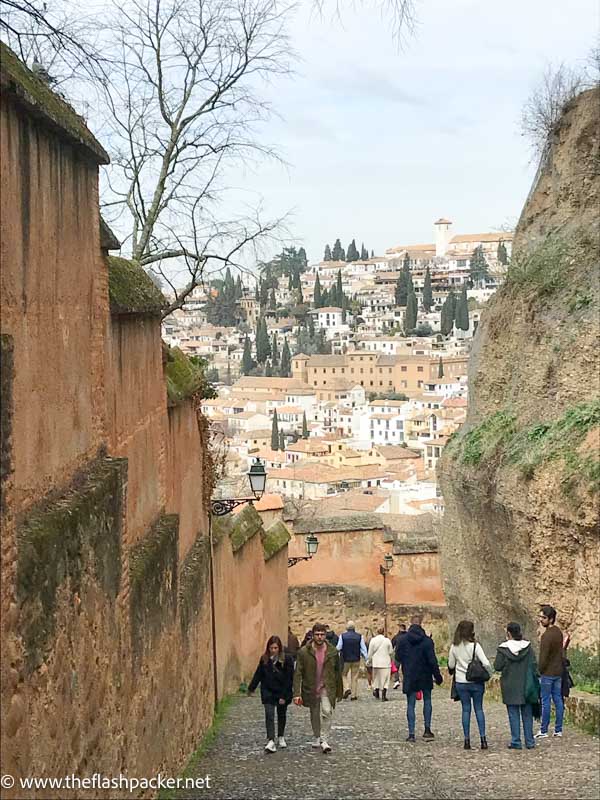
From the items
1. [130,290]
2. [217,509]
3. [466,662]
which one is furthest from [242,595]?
[130,290]

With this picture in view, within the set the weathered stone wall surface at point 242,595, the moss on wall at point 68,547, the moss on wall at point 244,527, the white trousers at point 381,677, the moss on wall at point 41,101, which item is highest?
the moss on wall at point 41,101

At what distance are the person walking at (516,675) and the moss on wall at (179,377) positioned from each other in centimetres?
366

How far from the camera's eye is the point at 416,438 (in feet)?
434

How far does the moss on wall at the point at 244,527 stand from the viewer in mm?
15188

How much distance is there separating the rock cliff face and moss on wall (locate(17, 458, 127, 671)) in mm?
6605

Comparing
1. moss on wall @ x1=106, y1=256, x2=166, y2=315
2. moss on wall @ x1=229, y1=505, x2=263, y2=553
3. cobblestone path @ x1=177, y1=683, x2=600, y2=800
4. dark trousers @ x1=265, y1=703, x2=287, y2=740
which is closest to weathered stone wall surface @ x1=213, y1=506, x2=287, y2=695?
moss on wall @ x1=229, y1=505, x2=263, y2=553

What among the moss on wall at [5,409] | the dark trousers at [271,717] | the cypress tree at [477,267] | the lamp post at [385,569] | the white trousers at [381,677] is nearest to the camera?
the moss on wall at [5,409]

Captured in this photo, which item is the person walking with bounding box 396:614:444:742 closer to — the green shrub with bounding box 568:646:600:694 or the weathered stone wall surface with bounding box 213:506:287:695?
the green shrub with bounding box 568:646:600:694

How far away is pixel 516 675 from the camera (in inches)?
376

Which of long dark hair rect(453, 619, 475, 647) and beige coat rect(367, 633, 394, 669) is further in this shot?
beige coat rect(367, 633, 394, 669)

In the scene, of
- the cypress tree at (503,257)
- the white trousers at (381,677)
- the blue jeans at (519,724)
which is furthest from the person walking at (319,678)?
the cypress tree at (503,257)

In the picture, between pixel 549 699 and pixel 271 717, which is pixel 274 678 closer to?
pixel 271 717

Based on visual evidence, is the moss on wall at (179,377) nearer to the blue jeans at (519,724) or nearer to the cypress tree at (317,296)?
the blue jeans at (519,724)

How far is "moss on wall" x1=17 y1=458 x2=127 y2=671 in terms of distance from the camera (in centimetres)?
482
